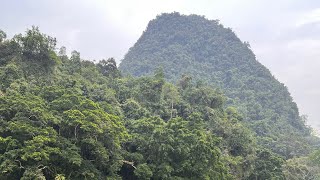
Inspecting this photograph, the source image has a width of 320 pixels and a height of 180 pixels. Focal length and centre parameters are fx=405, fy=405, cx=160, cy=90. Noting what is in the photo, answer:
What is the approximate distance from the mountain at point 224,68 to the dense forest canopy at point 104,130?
15.9m

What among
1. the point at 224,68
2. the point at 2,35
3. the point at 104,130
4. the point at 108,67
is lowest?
the point at 104,130

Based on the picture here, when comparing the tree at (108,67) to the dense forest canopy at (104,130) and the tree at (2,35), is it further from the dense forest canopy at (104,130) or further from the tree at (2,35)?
the tree at (2,35)

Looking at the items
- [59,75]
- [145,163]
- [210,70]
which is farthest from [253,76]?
[145,163]

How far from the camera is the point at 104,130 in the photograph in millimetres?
18719

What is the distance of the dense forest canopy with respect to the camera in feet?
55.5

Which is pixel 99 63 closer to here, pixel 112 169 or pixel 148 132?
pixel 148 132

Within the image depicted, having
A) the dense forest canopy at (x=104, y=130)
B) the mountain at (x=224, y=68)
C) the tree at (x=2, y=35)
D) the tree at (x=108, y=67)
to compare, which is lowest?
the dense forest canopy at (x=104, y=130)

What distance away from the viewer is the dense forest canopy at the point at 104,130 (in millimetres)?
16906

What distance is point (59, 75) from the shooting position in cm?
2759

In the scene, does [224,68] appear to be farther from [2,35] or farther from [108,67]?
[2,35]

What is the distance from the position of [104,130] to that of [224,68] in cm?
6138

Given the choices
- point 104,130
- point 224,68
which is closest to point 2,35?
point 104,130

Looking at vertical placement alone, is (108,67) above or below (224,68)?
below

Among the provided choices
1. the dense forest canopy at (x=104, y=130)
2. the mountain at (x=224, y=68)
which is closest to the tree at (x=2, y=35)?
the dense forest canopy at (x=104, y=130)
